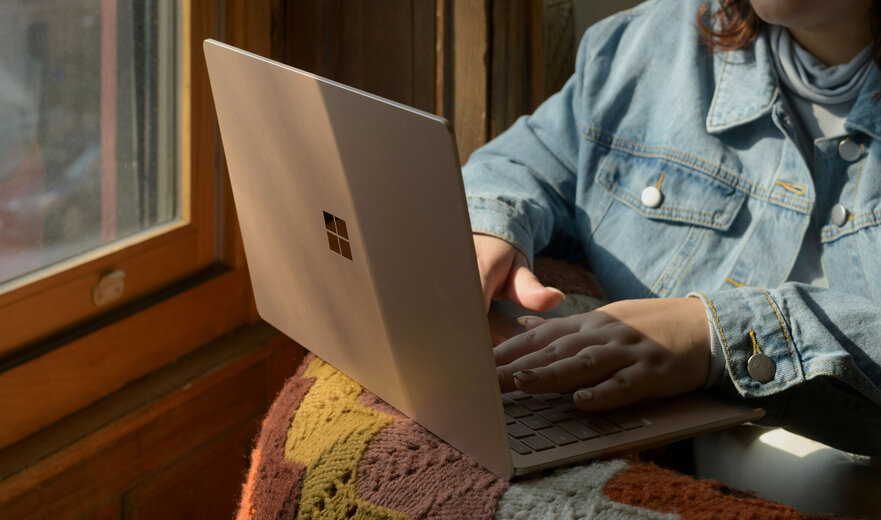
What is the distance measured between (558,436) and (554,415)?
0.12 feet

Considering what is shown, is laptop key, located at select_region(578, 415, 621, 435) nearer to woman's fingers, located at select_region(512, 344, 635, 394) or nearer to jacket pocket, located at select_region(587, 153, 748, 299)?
woman's fingers, located at select_region(512, 344, 635, 394)

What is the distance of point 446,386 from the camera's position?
634 mm

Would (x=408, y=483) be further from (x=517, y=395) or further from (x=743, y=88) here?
(x=743, y=88)

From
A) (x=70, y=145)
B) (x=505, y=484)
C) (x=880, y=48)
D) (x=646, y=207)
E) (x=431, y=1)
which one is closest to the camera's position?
(x=505, y=484)

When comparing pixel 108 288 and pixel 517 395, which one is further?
pixel 108 288

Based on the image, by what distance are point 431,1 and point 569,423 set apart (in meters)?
0.95

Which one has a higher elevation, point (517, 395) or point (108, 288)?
point (517, 395)

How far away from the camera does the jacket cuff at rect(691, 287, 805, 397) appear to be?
77 cm

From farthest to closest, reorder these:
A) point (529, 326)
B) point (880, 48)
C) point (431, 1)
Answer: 1. point (431, 1)
2. point (880, 48)
3. point (529, 326)

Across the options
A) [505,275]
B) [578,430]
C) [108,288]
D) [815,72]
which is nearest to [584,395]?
[578,430]

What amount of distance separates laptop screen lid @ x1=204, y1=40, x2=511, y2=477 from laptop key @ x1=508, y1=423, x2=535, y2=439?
40 millimetres

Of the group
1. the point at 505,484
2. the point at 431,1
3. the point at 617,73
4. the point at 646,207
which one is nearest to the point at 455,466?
the point at 505,484

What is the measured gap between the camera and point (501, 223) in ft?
3.20

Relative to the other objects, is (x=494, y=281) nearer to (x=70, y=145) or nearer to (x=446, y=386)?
(x=446, y=386)
